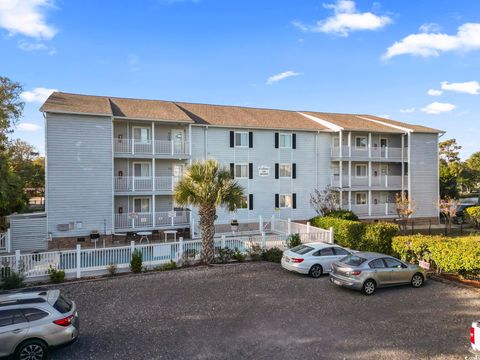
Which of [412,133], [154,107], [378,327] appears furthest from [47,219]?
[412,133]

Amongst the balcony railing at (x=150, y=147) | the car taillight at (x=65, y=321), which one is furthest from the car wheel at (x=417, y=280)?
the balcony railing at (x=150, y=147)

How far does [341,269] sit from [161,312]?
703 centimetres

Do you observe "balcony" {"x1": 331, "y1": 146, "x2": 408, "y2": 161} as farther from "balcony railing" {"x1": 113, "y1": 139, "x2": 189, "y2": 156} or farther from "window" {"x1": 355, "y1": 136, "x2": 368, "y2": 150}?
"balcony railing" {"x1": 113, "y1": 139, "x2": 189, "y2": 156}

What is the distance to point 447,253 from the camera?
14.1m

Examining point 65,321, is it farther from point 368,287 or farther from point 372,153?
point 372,153

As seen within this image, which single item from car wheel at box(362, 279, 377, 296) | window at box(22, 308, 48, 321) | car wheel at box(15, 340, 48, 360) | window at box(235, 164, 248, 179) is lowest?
car wheel at box(362, 279, 377, 296)

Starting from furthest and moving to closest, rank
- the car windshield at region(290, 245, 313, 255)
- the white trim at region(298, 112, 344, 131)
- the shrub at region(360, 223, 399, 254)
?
the white trim at region(298, 112, 344, 131)
the shrub at region(360, 223, 399, 254)
the car windshield at region(290, 245, 313, 255)

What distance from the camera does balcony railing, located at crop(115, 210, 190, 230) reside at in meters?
21.9

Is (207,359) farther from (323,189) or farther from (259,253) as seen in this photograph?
(323,189)

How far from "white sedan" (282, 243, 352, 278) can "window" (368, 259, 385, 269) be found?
7.18ft

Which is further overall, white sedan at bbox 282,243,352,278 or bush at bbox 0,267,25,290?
white sedan at bbox 282,243,352,278

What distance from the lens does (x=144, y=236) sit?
22.4 meters

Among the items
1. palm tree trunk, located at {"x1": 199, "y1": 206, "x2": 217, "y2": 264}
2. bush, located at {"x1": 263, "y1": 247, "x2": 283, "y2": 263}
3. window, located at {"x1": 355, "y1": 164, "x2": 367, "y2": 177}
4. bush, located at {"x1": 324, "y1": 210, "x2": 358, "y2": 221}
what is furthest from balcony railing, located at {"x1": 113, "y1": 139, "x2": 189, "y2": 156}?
window, located at {"x1": 355, "y1": 164, "x2": 367, "y2": 177}

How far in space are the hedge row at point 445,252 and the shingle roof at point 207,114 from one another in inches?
577
